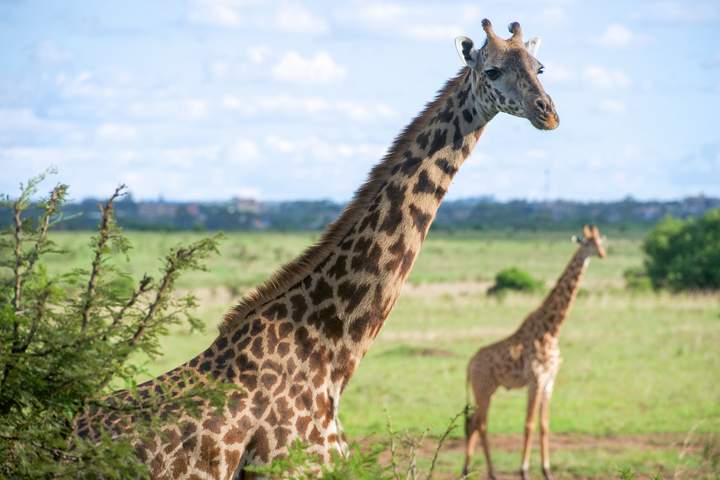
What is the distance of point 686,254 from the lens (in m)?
36.4

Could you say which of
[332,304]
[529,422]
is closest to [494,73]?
[332,304]

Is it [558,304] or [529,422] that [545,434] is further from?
[558,304]

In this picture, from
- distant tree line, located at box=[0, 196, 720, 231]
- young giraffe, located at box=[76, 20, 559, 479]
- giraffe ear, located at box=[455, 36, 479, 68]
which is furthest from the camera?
distant tree line, located at box=[0, 196, 720, 231]

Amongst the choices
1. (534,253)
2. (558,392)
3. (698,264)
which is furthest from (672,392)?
(534,253)

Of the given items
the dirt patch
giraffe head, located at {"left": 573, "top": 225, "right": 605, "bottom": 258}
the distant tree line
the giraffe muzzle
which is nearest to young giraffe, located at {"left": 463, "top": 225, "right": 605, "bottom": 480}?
giraffe head, located at {"left": 573, "top": 225, "right": 605, "bottom": 258}

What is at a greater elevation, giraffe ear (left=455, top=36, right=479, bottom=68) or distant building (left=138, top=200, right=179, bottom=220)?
distant building (left=138, top=200, right=179, bottom=220)

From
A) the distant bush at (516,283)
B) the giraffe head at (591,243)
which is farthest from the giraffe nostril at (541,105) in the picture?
the distant bush at (516,283)

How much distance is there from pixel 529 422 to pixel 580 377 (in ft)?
25.7

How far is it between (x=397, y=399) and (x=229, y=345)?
43.9 feet

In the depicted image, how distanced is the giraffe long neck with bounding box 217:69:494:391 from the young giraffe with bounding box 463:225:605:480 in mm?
8149

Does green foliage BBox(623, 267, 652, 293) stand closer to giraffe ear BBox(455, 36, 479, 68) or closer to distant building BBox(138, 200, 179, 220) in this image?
giraffe ear BBox(455, 36, 479, 68)

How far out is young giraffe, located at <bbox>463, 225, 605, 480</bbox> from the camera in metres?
12.7

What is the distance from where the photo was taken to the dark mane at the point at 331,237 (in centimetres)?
467

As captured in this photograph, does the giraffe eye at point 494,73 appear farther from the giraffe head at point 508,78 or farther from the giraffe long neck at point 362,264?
the giraffe long neck at point 362,264
